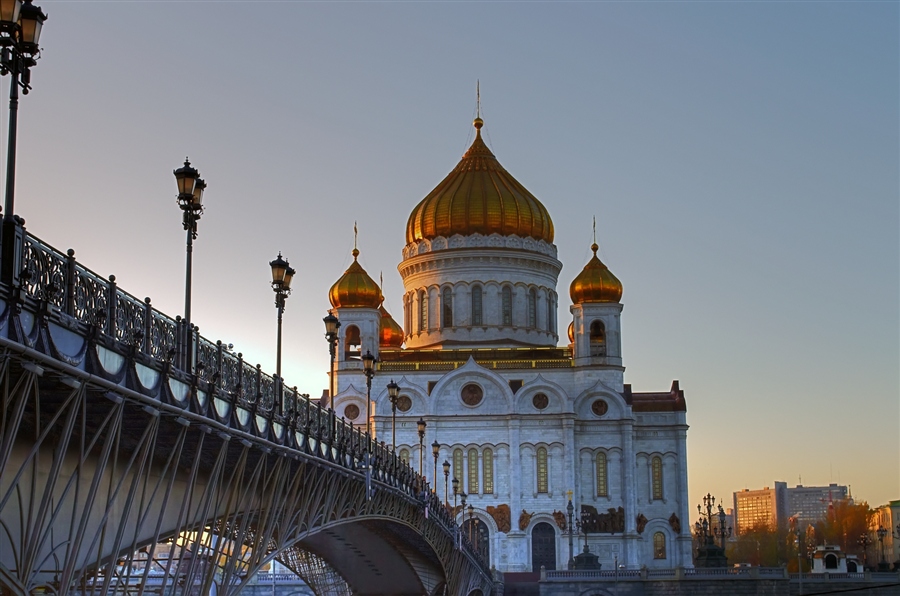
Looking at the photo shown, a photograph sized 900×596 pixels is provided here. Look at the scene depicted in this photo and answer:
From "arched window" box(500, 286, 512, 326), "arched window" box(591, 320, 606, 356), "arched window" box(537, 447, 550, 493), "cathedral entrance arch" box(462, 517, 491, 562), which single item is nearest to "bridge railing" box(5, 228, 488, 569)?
"cathedral entrance arch" box(462, 517, 491, 562)

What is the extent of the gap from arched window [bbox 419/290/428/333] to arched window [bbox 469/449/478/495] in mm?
8868

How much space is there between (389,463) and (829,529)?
116 metres

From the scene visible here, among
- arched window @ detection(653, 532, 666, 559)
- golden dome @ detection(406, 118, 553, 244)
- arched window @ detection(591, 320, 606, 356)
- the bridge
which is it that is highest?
golden dome @ detection(406, 118, 553, 244)

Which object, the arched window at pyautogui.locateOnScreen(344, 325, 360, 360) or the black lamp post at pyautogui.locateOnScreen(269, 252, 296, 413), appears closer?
the black lamp post at pyautogui.locateOnScreen(269, 252, 296, 413)

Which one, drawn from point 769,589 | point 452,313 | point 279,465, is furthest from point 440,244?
point 279,465

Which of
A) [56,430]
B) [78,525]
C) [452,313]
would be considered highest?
[452,313]

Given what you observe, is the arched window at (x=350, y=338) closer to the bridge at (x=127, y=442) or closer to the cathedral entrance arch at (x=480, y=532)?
the cathedral entrance arch at (x=480, y=532)

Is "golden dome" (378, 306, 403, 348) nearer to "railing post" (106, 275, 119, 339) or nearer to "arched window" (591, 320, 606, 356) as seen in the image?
"arched window" (591, 320, 606, 356)

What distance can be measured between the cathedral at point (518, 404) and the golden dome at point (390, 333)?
6.81m

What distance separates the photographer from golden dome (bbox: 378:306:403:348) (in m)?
84.9

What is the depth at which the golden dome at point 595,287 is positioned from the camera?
245ft

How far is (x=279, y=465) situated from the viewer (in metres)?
21.6

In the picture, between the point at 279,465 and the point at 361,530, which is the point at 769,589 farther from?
the point at 279,465

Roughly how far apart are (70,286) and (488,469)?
194 feet
